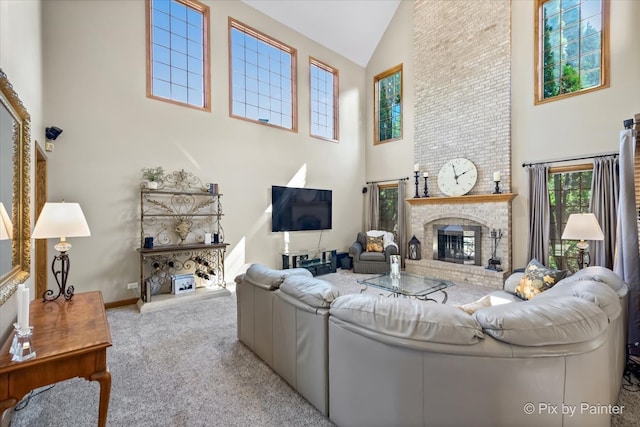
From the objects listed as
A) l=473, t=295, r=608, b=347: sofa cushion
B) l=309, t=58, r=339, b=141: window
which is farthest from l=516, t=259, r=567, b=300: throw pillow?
l=309, t=58, r=339, b=141: window

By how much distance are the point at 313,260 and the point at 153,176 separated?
3.40 metres

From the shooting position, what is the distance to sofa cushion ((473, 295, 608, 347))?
50.7 inches

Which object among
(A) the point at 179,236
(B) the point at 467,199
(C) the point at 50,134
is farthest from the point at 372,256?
(C) the point at 50,134

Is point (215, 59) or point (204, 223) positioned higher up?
point (215, 59)

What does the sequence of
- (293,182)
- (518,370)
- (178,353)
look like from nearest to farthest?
(518,370) < (178,353) < (293,182)

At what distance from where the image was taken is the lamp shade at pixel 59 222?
6.38 feet

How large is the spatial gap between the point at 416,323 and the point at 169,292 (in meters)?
4.19

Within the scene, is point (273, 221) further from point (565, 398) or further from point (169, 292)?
point (565, 398)

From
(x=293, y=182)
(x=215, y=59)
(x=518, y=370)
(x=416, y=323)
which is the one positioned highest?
(x=215, y=59)

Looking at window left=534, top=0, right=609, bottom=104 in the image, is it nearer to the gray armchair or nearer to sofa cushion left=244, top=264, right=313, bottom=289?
the gray armchair

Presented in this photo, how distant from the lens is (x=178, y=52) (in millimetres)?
4781

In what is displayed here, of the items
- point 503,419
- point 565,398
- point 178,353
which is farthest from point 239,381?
point 565,398

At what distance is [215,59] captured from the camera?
5.04m

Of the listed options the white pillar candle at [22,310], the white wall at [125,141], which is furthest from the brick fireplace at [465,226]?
the white pillar candle at [22,310]
